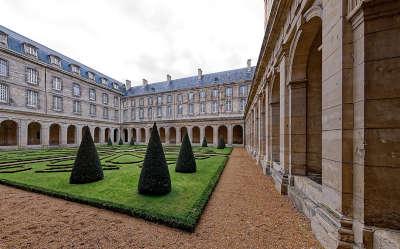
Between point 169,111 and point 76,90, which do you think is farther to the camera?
point 169,111

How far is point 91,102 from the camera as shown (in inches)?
1331

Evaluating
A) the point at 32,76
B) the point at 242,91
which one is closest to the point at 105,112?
the point at 32,76

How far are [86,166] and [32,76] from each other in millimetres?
25998

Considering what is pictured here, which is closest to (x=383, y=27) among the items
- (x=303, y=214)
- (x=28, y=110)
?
(x=303, y=214)

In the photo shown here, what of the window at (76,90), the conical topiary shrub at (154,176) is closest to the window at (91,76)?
the window at (76,90)

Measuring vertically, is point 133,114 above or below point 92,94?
below

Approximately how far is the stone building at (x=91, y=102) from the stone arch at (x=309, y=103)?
2470 centimetres

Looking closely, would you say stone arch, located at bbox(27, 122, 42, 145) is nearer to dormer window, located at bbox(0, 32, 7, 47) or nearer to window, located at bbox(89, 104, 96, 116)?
window, located at bbox(89, 104, 96, 116)

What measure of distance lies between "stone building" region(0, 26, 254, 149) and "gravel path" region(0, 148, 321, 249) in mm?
24800

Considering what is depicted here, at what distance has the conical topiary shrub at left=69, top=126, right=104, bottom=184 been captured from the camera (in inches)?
285

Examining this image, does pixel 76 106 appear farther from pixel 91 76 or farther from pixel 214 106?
pixel 214 106

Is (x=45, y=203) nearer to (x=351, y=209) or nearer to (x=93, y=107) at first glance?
(x=351, y=209)

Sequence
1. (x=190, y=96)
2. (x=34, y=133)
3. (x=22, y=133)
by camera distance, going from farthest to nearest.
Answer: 1. (x=190, y=96)
2. (x=34, y=133)
3. (x=22, y=133)

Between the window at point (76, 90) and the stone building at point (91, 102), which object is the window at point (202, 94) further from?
the window at point (76, 90)
